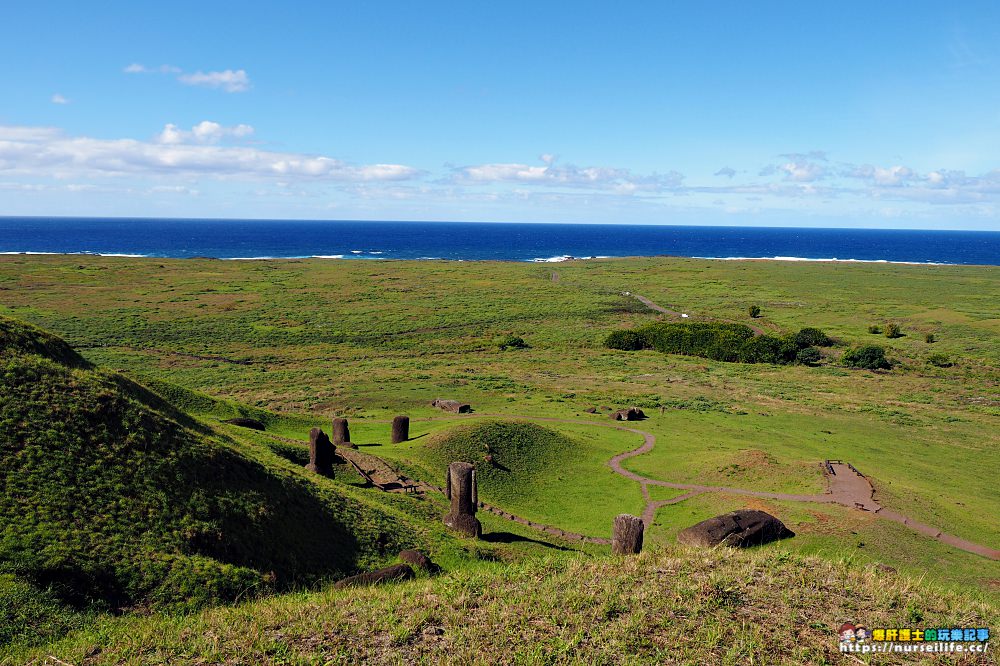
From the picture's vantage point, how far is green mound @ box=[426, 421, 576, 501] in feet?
81.5

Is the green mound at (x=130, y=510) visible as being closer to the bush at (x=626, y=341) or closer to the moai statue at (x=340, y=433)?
the moai statue at (x=340, y=433)

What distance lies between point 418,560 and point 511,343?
152 feet

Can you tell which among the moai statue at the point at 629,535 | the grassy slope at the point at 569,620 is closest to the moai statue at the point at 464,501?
the moai statue at the point at 629,535

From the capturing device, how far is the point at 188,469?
15.9 metres

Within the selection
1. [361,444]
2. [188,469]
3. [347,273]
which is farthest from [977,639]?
[347,273]

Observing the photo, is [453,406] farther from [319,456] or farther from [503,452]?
Answer: [319,456]

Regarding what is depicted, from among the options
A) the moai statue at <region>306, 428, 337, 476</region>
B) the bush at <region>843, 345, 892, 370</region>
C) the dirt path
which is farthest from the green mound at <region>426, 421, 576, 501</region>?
the dirt path

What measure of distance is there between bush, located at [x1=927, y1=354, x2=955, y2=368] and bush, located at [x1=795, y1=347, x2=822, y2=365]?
8805 millimetres

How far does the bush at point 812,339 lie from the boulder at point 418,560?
2090 inches

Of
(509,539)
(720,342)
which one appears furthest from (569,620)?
(720,342)

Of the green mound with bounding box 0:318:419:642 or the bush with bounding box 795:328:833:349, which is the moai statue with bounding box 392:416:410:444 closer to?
the green mound with bounding box 0:318:419:642

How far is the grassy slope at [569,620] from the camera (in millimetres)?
9430

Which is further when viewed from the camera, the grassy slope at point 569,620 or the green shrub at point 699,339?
the green shrub at point 699,339

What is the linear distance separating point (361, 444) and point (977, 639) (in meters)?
23.9
